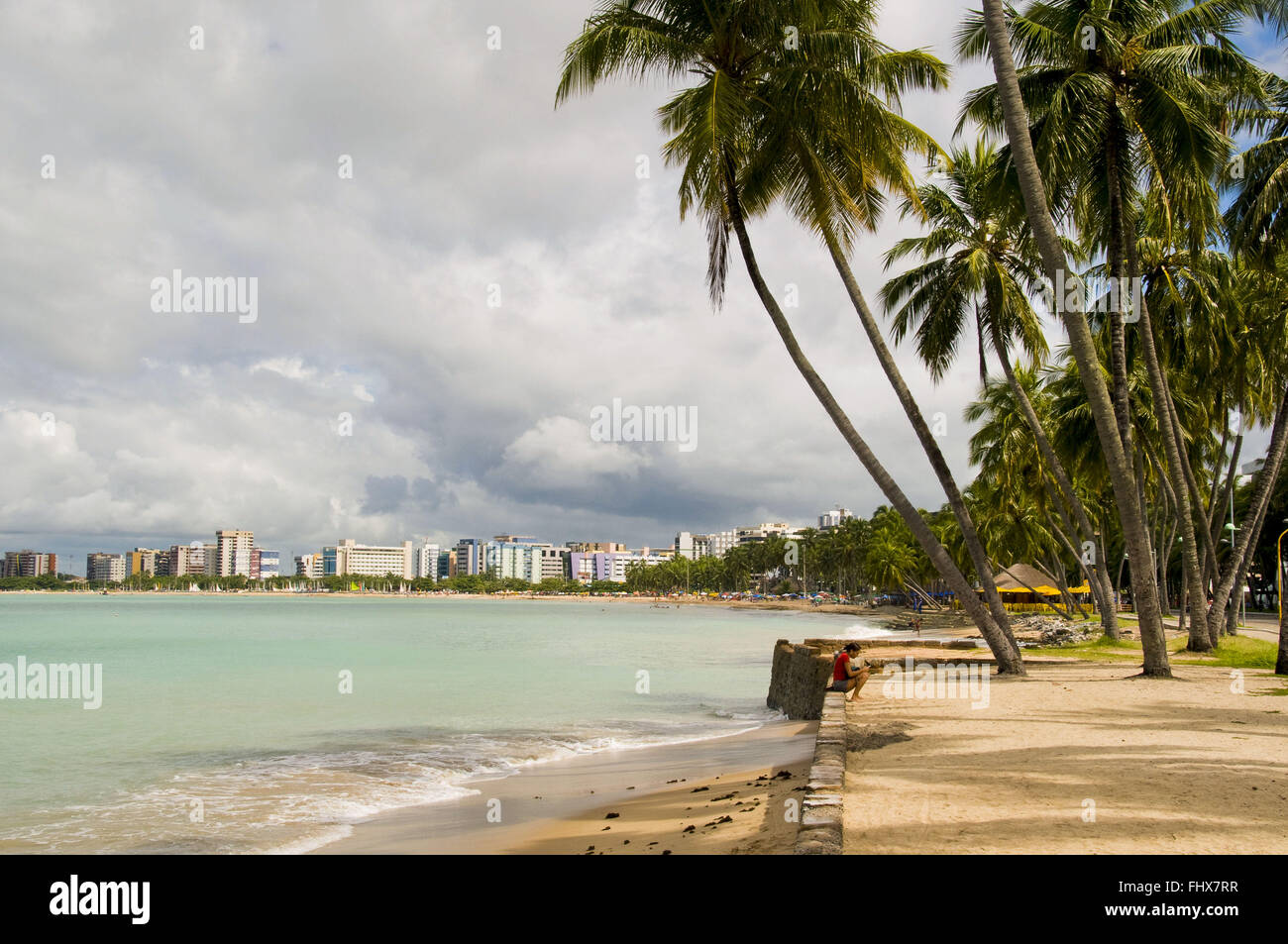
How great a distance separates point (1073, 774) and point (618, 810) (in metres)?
4.52

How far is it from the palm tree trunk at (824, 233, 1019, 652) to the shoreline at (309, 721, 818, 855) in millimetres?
4521

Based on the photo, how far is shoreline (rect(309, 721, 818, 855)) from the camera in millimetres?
6891

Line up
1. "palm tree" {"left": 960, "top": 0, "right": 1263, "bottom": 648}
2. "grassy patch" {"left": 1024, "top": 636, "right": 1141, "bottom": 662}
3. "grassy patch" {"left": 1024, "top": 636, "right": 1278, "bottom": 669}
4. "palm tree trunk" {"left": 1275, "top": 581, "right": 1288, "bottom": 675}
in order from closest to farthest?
1. "palm tree trunk" {"left": 1275, "top": 581, "right": 1288, "bottom": 675}
2. "palm tree" {"left": 960, "top": 0, "right": 1263, "bottom": 648}
3. "grassy patch" {"left": 1024, "top": 636, "right": 1278, "bottom": 669}
4. "grassy patch" {"left": 1024, "top": 636, "right": 1141, "bottom": 662}

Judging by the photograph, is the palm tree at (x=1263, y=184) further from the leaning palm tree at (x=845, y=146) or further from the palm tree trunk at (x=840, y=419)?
the palm tree trunk at (x=840, y=419)

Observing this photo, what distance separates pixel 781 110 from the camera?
12844 millimetres

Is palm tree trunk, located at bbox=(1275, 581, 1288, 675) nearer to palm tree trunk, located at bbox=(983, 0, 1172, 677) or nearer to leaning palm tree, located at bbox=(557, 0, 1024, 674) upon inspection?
palm tree trunk, located at bbox=(983, 0, 1172, 677)

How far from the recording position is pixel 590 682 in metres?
25.2

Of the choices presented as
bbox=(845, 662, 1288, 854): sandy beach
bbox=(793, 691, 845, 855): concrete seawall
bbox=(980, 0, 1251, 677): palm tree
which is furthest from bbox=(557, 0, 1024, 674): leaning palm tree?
bbox=(793, 691, 845, 855): concrete seawall

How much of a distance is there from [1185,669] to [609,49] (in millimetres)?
13681

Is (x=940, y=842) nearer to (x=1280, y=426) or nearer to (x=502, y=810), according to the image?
(x=502, y=810)

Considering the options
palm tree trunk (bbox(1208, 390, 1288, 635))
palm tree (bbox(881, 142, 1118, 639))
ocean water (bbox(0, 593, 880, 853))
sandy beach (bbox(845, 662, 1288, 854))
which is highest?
palm tree (bbox(881, 142, 1118, 639))

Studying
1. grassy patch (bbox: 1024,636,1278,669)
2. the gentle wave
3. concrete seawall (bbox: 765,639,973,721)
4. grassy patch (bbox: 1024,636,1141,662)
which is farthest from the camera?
grassy patch (bbox: 1024,636,1141,662)
